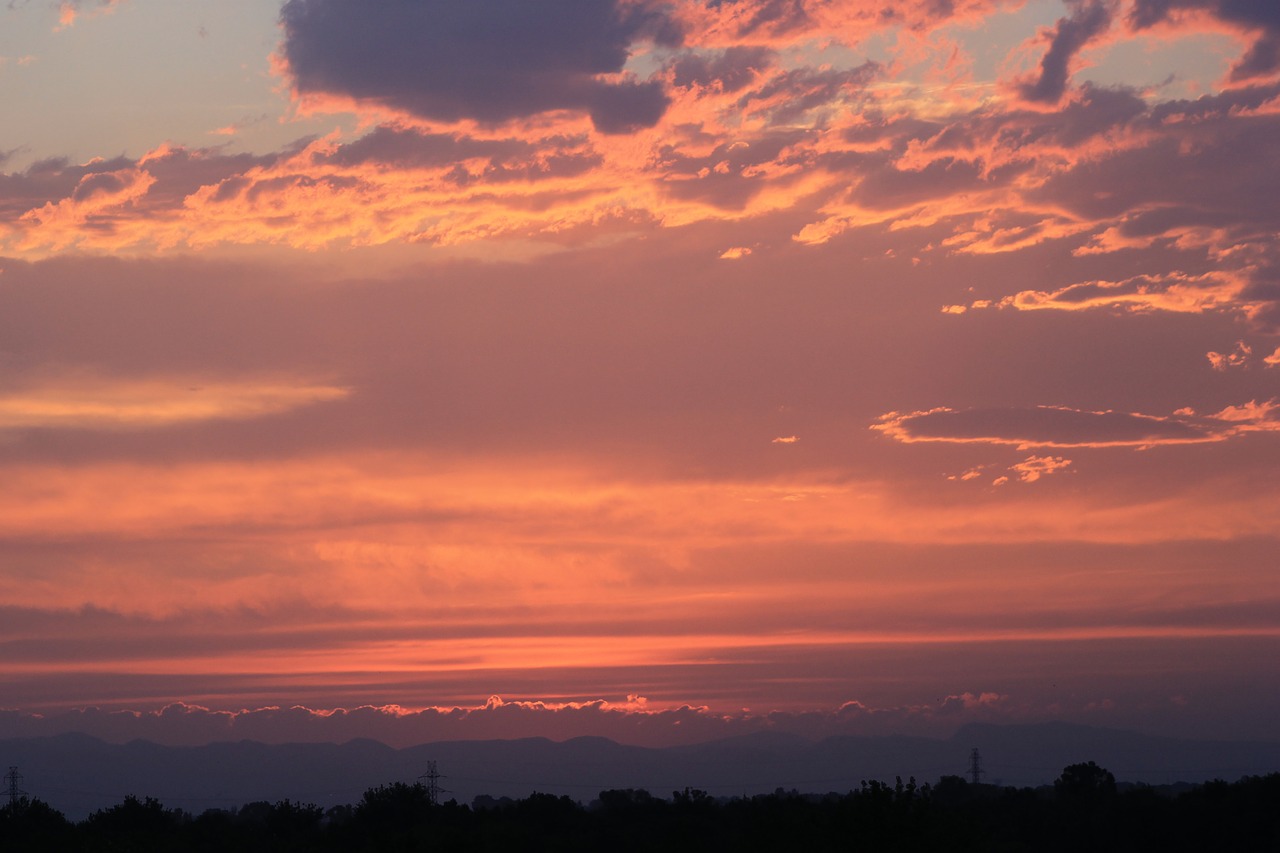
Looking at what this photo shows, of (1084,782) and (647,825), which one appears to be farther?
(1084,782)

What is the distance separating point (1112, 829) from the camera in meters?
121

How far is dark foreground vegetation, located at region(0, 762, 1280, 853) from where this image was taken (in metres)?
97.9

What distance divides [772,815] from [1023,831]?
33080 millimetres

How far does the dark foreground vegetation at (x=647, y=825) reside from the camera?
97.9m

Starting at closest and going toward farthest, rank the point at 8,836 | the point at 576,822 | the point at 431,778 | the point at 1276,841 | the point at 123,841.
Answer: the point at 123,841
the point at 1276,841
the point at 8,836
the point at 576,822
the point at 431,778

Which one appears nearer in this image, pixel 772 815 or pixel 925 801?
pixel 925 801

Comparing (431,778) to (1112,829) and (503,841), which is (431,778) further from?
(1112,829)

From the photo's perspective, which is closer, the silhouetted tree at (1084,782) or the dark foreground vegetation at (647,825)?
the dark foreground vegetation at (647,825)

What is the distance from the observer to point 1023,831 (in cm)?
12444

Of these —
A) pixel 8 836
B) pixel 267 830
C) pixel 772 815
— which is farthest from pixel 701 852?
pixel 8 836

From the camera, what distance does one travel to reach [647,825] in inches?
5187

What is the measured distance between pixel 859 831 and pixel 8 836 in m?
84.2

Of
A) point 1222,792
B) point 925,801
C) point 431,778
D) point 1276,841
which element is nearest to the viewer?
point 925,801

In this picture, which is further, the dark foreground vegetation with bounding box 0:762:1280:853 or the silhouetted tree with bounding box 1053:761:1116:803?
the silhouetted tree with bounding box 1053:761:1116:803
